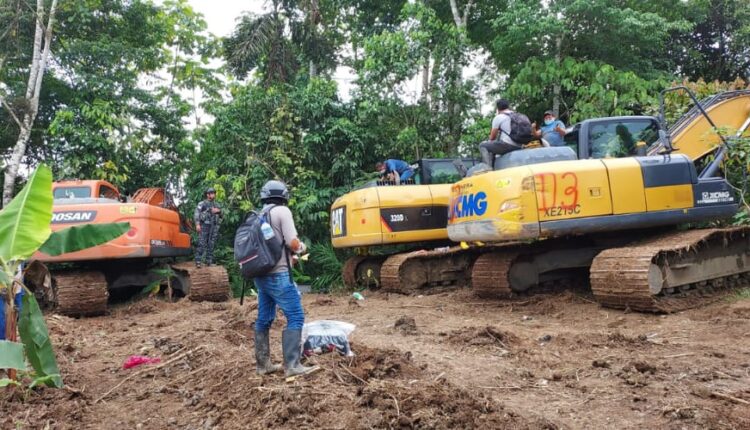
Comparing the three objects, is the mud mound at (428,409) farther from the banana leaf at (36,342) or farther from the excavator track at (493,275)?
the excavator track at (493,275)

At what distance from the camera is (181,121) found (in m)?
17.0

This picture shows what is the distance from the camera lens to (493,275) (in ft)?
25.3

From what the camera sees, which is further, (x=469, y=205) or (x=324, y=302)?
(x=324, y=302)

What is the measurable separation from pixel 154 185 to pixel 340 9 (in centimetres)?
797

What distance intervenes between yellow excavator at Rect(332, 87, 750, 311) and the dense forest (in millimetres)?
4495

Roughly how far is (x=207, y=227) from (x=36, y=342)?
6.86 m

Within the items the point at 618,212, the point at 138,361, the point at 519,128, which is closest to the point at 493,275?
the point at 618,212

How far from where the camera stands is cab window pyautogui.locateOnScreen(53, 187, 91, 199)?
33.5 ft

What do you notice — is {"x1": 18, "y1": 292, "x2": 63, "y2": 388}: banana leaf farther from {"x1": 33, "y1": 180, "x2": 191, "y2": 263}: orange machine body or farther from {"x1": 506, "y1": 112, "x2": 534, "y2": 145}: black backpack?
{"x1": 506, "y1": 112, "x2": 534, "y2": 145}: black backpack

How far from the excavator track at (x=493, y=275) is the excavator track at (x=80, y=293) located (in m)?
5.45

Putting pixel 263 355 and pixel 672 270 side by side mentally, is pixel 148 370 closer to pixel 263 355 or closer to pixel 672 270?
pixel 263 355

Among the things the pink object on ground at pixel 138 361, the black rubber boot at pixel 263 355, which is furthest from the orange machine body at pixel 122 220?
the black rubber boot at pixel 263 355

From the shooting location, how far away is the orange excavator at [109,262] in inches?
331

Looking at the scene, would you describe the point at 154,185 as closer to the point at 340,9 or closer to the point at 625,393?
the point at 340,9
